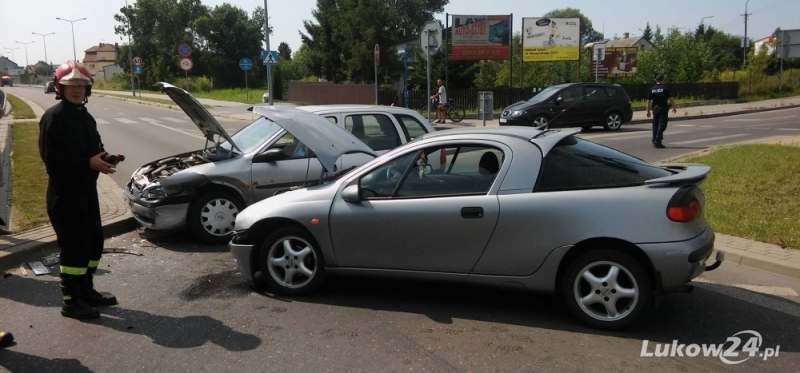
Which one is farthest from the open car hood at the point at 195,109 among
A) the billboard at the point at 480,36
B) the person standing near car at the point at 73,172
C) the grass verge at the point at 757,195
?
the billboard at the point at 480,36

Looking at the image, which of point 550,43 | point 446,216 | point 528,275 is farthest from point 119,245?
point 550,43

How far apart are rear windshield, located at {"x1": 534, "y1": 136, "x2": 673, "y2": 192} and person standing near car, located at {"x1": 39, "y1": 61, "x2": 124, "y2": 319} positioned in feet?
10.2

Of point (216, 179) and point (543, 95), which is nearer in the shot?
point (216, 179)

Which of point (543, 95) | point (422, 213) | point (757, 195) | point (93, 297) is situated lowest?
point (93, 297)

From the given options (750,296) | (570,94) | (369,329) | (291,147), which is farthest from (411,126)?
(570,94)

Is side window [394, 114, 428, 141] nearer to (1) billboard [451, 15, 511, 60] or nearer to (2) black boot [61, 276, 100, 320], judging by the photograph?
(2) black boot [61, 276, 100, 320]

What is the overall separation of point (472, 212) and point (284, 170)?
315 cm

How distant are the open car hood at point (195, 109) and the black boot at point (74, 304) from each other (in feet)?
7.72

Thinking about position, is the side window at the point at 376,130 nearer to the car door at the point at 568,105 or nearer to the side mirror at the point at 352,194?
the side mirror at the point at 352,194

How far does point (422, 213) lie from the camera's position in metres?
4.79

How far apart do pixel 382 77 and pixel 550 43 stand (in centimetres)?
1579

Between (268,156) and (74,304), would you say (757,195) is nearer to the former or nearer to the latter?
(268,156)

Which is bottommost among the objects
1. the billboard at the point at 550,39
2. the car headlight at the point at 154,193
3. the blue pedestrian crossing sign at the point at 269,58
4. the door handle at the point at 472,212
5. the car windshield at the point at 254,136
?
the car headlight at the point at 154,193

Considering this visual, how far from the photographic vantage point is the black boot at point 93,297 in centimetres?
506
